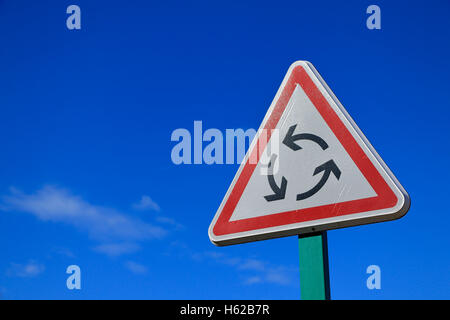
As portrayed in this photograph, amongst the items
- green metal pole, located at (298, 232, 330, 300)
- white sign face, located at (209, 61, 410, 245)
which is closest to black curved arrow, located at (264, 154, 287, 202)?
white sign face, located at (209, 61, 410, 245)

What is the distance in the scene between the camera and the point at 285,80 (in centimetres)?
159

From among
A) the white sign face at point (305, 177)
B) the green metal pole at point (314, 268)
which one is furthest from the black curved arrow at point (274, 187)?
the green metal pole at point (314, 268)

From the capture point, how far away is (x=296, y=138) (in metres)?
1.44

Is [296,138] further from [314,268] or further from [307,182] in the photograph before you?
[314,268]

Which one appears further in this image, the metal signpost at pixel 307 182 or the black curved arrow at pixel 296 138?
the black curved arrow at pixel 296 138

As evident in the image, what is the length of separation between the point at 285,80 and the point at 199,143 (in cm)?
76

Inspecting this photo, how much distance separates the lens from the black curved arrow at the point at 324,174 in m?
1.34

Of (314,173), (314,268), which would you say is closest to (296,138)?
(314,173)

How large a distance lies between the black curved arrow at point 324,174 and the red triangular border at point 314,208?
0.18 feet

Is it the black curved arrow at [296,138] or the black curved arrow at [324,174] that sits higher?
the black curved arrow at [296,138]

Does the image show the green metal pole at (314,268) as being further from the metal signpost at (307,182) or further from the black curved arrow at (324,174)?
the black curved arrow at (324,174)

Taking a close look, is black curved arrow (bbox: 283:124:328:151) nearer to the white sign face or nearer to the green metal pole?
the white sign face

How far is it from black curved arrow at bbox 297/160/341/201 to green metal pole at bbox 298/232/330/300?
14 cm
